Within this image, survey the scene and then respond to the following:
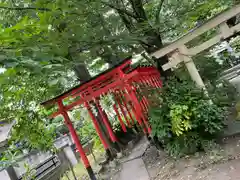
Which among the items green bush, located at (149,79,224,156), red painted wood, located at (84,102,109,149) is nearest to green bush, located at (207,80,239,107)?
green bush, located at (149,79,224,156)

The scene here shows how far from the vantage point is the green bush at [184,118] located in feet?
20.4

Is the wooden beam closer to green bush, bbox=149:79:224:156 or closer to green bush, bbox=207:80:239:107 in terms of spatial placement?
green bush, bbox=149:79:224:156

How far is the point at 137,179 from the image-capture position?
23.8ft

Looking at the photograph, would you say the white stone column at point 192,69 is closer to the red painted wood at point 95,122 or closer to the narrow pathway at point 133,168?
the narrow pathway at point 133,168

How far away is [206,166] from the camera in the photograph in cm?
582

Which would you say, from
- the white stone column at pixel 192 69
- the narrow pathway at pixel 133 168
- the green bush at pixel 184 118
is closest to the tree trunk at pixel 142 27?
the white stone column at pixel 192 69

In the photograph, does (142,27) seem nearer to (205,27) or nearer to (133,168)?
(205,27)

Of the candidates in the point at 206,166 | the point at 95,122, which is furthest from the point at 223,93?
the point at 95,122

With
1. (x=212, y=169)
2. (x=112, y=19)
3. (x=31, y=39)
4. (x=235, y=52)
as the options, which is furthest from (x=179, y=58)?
(x=235, y=52)

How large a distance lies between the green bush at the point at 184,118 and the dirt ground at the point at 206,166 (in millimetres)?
293

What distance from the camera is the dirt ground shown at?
529cm

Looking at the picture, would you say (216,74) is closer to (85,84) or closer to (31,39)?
(85,84)

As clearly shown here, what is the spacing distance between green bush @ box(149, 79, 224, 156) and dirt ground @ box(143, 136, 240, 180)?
0.29 m

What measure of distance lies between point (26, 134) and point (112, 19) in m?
3.72
